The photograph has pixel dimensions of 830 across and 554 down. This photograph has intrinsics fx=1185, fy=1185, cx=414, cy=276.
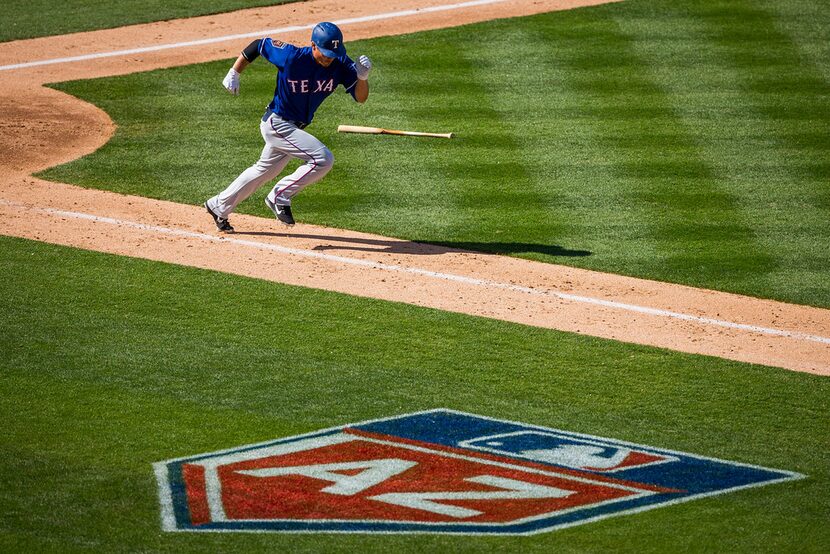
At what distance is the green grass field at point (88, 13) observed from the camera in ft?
58.9

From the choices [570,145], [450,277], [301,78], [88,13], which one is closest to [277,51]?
[301,78]

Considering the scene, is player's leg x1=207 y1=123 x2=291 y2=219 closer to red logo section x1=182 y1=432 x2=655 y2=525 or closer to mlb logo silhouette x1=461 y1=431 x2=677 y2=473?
red logo section x1=182 y1=432 x2=655 y2=525

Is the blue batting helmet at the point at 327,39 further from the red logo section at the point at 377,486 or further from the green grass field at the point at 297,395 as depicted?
the red logo section at the point at 377,486

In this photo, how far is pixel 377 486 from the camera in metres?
6.47

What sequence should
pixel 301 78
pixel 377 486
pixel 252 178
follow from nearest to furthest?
pixel 377 486
pixel 301 78
pixel 252 178

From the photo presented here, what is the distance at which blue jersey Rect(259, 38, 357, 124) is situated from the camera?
1038 centimetres

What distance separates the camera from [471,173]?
1262cm

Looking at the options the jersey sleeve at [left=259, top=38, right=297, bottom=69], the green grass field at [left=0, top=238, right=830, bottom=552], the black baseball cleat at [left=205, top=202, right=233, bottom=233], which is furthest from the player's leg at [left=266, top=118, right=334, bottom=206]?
the green grass field at [left=0, top=238, right=830, bottom=552]

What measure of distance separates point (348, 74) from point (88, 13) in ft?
30.9

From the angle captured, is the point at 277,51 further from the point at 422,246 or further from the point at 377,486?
the point at 377,486

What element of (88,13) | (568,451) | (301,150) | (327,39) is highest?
(327,39)

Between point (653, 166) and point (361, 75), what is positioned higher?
point (361, 75)

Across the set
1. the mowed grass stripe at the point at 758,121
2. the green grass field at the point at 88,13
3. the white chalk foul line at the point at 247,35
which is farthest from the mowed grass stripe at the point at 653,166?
the green grass field at the point at 88,13

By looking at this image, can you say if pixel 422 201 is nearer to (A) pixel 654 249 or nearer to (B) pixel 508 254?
(B) pixel 508 254
